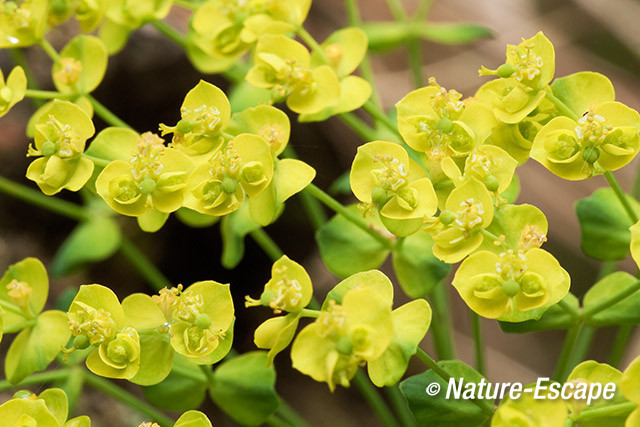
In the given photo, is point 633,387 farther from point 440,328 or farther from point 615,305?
point 440,328

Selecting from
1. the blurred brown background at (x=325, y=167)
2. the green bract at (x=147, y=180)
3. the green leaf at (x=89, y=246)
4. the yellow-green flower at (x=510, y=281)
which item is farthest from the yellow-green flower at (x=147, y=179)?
the blurred brown background at (x=325, y=167)

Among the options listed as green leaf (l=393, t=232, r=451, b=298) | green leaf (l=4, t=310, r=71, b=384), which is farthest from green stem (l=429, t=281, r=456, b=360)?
green leaf (l=4, t=310, r=71, b=384)

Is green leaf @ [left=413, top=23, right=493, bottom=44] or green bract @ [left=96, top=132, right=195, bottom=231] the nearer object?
green bract @ [left=96, top=132, right=195, bottom=231]

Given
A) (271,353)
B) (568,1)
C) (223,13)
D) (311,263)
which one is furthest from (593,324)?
(568,1)

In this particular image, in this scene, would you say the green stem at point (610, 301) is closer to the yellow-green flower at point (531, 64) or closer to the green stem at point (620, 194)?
the green stem at point (620, 194)

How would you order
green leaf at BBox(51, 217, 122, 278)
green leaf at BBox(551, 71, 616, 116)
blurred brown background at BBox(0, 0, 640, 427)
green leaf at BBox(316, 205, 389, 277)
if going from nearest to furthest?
1. green leaf at BBox(551, 71, 616, 116)
2. green leaf at BBox(316, 205, 389, 277)
3. green leaf at BBox(51, 217, 122, 278)
4. blurred brown background at BBox(0, 0, 640, 427)

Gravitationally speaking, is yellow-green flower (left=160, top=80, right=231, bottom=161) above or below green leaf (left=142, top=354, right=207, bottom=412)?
above

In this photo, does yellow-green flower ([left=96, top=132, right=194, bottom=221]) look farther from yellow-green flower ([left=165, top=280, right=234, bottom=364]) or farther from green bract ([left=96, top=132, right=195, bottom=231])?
yellow-green flower ([left=165, top=280, right=234, bottom=364])
